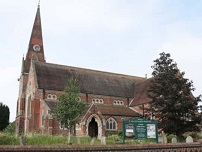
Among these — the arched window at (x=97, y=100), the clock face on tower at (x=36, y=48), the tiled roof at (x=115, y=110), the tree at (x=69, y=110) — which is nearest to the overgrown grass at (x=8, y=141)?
the tree at (x=69, y=110)

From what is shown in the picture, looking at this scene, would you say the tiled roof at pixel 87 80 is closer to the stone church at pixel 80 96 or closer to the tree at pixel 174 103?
the stone church at pixel 80 96

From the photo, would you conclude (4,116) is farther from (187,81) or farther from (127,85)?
(187,81)

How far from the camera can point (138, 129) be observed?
18922 millimetres

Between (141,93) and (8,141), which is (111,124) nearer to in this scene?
(141,93)

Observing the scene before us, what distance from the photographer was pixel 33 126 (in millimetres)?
41250

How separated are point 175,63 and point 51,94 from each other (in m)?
21.3

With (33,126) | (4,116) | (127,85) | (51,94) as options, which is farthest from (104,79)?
(4,116)

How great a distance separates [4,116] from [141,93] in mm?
28429

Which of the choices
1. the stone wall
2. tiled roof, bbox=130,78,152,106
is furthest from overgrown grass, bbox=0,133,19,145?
tiled roof, bbox=130,78,152,106

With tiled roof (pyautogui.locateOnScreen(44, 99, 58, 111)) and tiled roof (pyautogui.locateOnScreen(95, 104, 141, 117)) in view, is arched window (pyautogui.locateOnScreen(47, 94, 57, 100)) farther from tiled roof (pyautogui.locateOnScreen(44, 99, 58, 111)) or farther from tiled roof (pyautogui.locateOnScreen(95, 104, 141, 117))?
tiled roof (pyautogui.locateOnScreen(95, 104, 141, 117))

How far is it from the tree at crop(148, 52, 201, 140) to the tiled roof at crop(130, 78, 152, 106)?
1502cm

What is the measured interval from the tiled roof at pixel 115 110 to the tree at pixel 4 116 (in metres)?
21.3

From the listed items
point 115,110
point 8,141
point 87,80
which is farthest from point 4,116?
point 8,141

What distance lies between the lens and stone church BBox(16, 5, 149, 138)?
126ft
